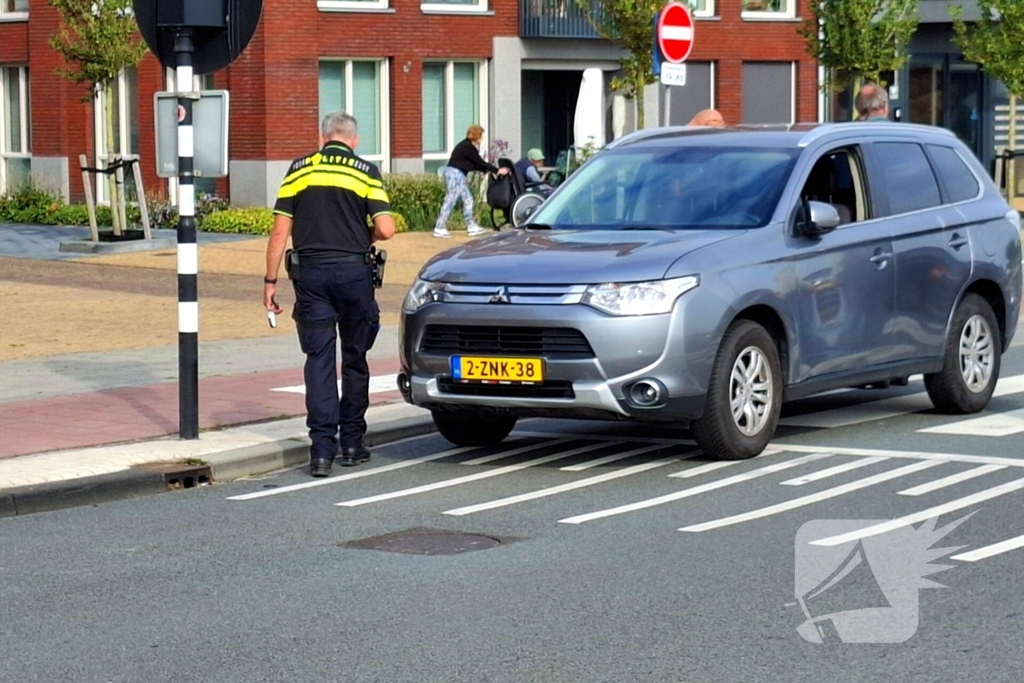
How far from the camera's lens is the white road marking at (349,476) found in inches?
382

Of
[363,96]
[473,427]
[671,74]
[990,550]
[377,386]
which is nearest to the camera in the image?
[990,550]

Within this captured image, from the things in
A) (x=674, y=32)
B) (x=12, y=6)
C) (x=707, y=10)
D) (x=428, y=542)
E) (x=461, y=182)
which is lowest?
(x=428, y=542)

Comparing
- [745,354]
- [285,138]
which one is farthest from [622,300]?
[285,138]

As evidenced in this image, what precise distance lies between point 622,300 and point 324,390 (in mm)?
1592

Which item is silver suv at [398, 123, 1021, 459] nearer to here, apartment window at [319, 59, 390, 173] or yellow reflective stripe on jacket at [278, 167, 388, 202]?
yellow reflective stripe on jacket at [278, 167, 388, 202]

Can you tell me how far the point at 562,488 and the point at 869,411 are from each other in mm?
3257

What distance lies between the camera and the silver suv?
980cm

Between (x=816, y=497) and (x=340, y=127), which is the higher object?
(x=340, y=127)

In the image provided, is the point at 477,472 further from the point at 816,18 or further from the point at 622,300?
the point at 816,18

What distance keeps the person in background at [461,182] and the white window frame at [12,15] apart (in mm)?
10578

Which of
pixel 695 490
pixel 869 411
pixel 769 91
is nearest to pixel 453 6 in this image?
pixel 769 91

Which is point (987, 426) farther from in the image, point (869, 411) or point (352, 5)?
point (352, 5)

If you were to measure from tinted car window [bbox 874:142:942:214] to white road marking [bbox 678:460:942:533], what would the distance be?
205cm

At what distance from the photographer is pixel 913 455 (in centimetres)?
1036
